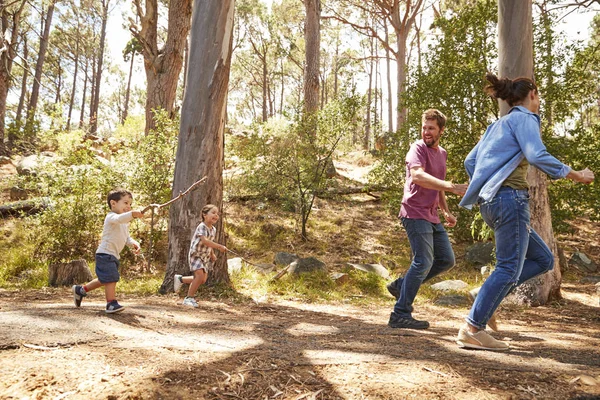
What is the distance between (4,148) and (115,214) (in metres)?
15.1

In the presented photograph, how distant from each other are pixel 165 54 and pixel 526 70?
353 inches

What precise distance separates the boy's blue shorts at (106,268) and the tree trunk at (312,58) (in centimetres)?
1000

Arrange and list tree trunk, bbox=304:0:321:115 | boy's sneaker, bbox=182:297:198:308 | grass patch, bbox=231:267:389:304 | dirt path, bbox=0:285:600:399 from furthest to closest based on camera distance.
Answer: tree trunk, bbox=304:0:321:115 < grass patch, bbox=231:267:389:304 < boy's sneaker, bbox=182:297:198:308 < dirt path, bbox=0:285:600:399

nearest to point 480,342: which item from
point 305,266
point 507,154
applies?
point 507,154

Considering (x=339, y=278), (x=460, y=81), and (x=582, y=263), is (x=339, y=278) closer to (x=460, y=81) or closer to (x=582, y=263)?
(x=460, y=81)

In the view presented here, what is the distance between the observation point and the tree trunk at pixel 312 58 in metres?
13.8

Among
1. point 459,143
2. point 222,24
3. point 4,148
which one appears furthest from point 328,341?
point 4,148

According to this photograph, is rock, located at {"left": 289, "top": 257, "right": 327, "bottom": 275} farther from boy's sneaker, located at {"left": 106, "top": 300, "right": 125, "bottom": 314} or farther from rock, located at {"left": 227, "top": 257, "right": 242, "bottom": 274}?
boy's sneaker, located at {"left": 106, "top": 300, "right": 125, "bottom": 314}

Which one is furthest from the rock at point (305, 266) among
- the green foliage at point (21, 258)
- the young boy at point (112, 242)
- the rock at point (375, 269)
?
the green foliage at point (21, 258)

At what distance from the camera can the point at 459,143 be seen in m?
8.99

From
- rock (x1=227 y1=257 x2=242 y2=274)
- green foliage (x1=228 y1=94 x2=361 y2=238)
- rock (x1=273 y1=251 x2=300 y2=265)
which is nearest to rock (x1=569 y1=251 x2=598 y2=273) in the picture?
green foliage (x1=228 y1=94 x2=361 y2=238)

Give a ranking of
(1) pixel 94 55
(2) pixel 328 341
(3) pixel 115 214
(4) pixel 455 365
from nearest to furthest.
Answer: (4) pixel 455 365, (2) pixel 328 341, (3) pixel 115 214, (1) pixel 94 55

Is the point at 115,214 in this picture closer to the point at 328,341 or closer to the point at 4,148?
the point at 328,341

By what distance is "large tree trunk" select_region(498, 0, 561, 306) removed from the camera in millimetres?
6246
